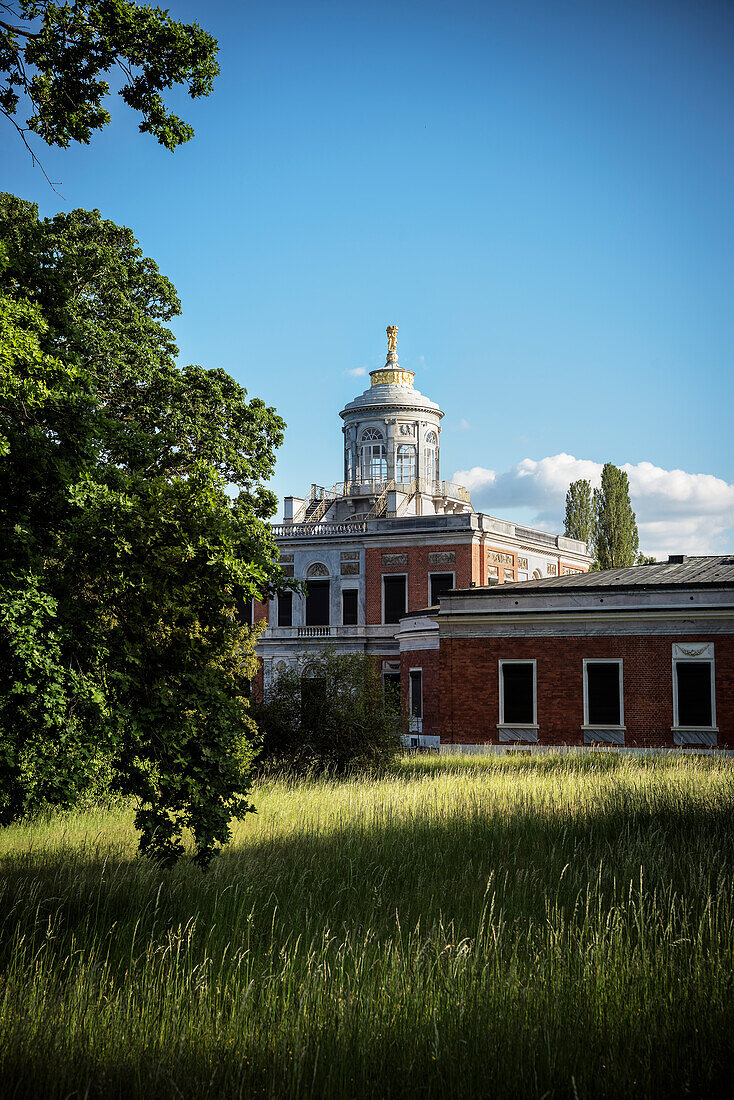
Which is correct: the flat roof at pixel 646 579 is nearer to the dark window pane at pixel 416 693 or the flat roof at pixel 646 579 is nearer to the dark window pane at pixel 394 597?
the dark window pane at pixel 416 693

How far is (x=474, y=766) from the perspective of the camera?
Result: 71.8 ft

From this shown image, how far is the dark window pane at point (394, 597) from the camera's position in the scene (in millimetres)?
47031

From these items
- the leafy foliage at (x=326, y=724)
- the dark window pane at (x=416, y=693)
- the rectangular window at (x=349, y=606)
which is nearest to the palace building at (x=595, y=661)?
the dark window pane at (x=416, y=693)

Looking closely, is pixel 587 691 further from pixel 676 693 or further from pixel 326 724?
pixel 326 724

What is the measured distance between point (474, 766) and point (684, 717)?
803 cm

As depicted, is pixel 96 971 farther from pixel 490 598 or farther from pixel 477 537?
pixel 477 537

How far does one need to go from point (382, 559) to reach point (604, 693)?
70.0ft

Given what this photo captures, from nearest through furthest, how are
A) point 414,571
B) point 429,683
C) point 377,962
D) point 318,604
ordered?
point 377,962 < point 429,683 < point 414,571 < point 318,604

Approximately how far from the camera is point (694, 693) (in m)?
26.6

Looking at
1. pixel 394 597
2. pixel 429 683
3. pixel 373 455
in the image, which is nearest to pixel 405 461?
pixel 373 455

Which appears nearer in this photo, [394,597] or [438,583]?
[438,583]

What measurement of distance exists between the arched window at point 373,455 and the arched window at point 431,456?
2.62 m

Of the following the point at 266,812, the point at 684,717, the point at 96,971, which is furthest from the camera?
the point at 684,717

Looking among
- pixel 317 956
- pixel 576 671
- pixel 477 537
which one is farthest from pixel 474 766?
pixel 477 537
